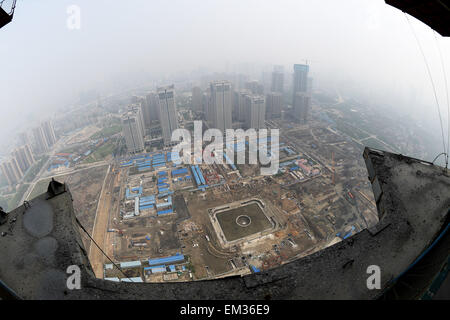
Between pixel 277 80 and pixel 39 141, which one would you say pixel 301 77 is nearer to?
pixel 277 80

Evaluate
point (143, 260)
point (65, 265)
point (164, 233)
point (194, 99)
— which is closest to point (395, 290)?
point (65, 265)

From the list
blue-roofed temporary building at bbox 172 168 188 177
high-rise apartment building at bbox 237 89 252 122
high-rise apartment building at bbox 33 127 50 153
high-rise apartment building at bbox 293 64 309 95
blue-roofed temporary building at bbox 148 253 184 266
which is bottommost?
blue-roofed temporary building at bbox 148 253 184 266

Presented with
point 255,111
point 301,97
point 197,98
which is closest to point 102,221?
point 255,111

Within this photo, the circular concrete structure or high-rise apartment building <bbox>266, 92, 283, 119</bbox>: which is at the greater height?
high-rise apartment building <bbox>266, 92, 283, 119</bbox>

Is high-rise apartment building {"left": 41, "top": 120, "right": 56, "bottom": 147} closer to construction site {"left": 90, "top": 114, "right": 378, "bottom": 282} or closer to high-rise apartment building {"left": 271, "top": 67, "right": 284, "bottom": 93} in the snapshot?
construction site {"left": 90, "top": 114, "right": 378, "bottom": 282}

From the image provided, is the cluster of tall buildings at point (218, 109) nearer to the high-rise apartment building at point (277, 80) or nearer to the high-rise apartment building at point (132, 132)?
the high-rise apartment building at point (132, 132)

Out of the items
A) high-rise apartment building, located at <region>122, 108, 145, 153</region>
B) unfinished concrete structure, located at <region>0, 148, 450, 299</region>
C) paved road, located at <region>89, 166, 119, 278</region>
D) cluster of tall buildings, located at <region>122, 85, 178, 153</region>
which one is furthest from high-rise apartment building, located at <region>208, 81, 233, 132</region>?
unfinished concrete structure, located at <region>0, 148, 450, 299</region>
